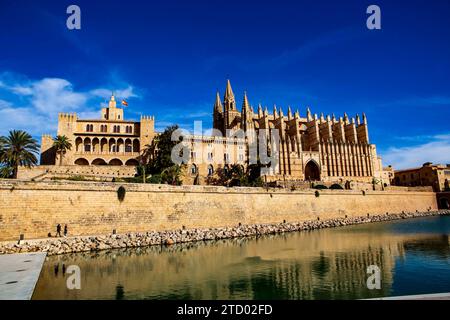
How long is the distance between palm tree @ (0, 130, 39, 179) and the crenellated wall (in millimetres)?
12099

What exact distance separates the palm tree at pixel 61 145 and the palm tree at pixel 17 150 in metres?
8.82

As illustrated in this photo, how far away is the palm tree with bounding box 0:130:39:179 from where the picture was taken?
29548 mm

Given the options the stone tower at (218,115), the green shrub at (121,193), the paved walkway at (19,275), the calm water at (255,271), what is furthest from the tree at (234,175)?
the paved walkway at (19,275)

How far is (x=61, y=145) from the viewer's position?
3956cm

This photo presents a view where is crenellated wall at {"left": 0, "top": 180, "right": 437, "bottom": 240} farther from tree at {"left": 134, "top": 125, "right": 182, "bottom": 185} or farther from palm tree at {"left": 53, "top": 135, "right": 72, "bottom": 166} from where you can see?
palm tree at {"left": 53, "top": 135, "right": 72, "bottom": 166}

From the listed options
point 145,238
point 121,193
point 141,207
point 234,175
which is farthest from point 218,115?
point 145,238

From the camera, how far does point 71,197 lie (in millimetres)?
21547

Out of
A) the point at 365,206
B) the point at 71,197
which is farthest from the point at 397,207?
the point at 71,197

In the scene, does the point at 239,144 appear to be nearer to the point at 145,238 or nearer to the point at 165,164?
the point at 165,164

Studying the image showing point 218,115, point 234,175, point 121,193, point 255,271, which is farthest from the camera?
point 218,115

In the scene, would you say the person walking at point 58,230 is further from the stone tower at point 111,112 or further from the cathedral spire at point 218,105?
the cathedral spire at point 218,105

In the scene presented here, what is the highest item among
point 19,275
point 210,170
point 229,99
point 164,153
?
point 229,99

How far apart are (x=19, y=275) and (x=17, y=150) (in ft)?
76.0

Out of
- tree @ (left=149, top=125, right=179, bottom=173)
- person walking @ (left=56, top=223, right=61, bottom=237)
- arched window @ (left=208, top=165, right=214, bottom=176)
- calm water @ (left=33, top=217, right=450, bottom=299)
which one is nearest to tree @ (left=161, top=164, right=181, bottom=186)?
tree @ (left=149, top=125, right=179, bottom=173)
